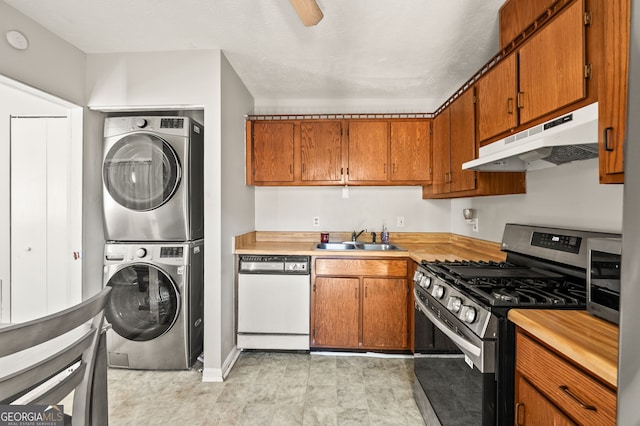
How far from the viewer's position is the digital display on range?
1.52 meters

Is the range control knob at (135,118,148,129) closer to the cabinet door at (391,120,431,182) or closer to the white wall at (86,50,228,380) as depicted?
the white wall at (86,50,228,380)

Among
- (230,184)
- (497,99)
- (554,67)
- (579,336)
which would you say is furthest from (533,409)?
(230,184)

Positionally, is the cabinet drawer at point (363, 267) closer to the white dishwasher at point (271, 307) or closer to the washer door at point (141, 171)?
the white dishwasher at point (271, 307)

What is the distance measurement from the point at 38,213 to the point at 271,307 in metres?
2.02

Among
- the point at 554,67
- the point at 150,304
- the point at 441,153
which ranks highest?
the point at 554,67

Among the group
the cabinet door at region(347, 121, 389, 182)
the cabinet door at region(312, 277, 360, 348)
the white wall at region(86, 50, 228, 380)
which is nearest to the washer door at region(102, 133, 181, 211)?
the white wall at region(86, 50, 228, 380)

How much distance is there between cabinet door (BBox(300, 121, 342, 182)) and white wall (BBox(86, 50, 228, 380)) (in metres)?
0.94

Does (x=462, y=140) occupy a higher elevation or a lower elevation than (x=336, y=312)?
higher

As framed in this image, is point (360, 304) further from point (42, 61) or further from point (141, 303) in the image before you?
point (42, 61)

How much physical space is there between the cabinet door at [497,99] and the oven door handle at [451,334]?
113cm

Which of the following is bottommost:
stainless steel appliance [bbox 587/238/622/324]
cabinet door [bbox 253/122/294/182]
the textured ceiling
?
stainless steel appliance [bbox 587/238/622/324]

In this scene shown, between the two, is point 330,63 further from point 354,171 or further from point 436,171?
point 436,171

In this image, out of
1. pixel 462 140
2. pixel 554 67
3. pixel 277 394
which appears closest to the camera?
pixel 554 67

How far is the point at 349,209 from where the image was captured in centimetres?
326
